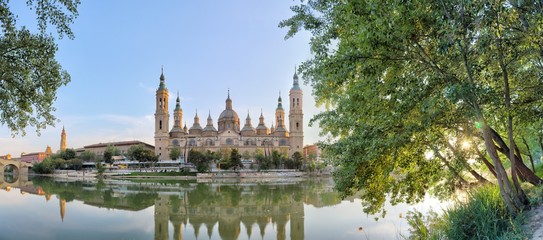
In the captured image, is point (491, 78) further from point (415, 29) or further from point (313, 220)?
point (313, 220)

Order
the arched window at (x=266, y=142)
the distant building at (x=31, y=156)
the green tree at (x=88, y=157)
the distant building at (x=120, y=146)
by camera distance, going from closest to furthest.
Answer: the green tree at (x=88, y=157)
the arched window at (x=266, y=142)
the distant building at (x=120, y=146)
the distant building at (x=31, y=156)

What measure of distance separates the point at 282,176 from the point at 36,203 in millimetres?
39451

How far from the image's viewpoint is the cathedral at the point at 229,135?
7962 cm

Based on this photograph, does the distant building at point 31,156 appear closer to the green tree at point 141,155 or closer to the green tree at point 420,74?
the green tree at point 141,155

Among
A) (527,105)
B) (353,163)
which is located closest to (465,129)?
(527,105)

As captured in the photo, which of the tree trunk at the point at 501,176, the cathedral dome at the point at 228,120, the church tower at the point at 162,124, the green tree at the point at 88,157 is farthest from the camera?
→ the cathedral dome at the point at 228,120

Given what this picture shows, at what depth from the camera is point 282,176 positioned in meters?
58.5

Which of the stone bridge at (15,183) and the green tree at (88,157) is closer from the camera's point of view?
the stone bridge at (15,183)

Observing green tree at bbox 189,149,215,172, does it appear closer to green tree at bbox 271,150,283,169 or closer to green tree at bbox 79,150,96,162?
green tree at bbox 271,150,283,169

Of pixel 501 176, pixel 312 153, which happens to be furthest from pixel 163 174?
pixel 501 176

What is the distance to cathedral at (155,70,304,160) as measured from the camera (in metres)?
79.6

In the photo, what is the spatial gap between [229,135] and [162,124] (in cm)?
1454

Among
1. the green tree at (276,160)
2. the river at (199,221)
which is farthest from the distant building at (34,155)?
the river at (199,221)

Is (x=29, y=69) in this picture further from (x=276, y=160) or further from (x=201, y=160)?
(x=276, y=160)
